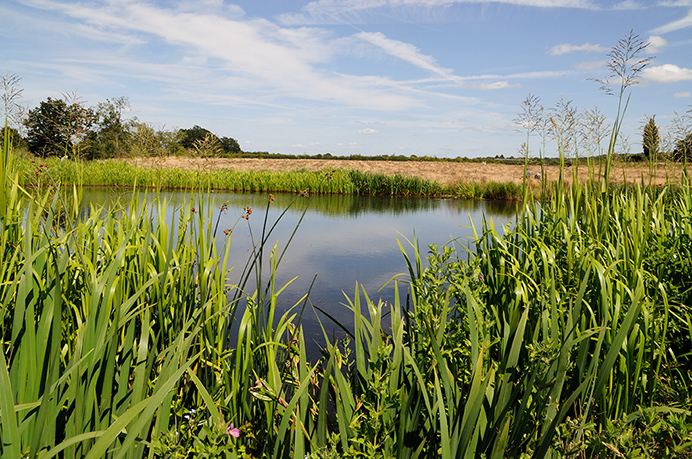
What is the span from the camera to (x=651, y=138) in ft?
9.69

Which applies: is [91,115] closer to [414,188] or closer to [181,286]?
[181,286]

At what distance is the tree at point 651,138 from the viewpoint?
2.95m

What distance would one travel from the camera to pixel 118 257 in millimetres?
1131

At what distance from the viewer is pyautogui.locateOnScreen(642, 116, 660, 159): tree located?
9.68ft

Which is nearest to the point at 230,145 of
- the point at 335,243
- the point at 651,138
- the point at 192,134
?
the point at 192,134

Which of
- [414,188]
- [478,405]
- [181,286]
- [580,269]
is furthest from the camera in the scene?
[414,188]

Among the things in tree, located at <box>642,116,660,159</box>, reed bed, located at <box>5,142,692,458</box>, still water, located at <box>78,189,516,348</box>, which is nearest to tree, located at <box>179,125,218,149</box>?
still water, located at <box>78,189,516,348</box>

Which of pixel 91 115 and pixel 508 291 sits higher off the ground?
pixel 91 115

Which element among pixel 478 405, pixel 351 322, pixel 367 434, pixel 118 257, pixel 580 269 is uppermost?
pixel 118 257

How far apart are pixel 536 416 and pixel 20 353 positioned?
1261mm

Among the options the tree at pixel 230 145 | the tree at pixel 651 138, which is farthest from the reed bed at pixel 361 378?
the tree at pixel 230 145

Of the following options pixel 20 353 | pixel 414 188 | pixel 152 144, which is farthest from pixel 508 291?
pixel 414 188

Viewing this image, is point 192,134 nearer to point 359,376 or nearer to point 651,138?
point 651,138

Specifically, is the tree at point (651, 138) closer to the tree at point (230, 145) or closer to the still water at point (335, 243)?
the still water at point (335, 243)
